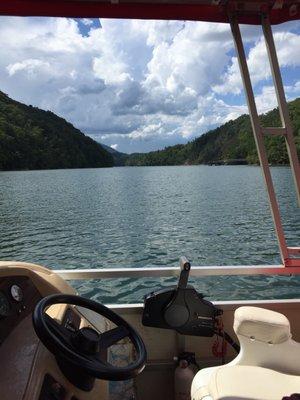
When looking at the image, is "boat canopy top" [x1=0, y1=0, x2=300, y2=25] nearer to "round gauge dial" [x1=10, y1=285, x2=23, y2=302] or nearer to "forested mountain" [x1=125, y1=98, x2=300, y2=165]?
"forested mountain" [x1=125, y1=98, x2=300, y2=165]

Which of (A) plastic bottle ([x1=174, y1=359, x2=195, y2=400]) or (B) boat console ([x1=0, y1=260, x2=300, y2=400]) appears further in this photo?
(A) plastic bottle ([x1=174, y1=359, x2=195, y2=400])

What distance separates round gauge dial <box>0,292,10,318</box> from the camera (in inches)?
46.5

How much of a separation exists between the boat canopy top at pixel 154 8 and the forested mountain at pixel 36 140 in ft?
83.5

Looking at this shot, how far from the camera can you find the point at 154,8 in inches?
80.5

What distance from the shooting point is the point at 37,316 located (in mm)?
1011

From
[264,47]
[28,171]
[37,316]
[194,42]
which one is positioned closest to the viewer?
[37,316]

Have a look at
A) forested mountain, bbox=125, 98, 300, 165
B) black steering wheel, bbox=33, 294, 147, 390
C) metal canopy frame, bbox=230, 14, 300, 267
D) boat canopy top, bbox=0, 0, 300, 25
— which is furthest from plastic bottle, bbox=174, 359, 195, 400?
boat canopy top, bbox=0, 0, 300, 25

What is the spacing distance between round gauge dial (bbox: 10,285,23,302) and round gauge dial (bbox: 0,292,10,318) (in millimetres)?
39

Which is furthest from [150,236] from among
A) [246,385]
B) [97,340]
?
[97,340]

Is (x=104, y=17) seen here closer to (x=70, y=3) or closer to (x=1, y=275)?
(x=70, y=3)

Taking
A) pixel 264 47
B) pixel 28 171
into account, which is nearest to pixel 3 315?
pixel 264 47

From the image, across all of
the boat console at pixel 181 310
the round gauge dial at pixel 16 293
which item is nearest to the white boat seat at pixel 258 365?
the boat console at pixel 181 310

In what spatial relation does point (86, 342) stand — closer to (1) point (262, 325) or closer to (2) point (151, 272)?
(1) point (262, 325)

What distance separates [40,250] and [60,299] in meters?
7.90
